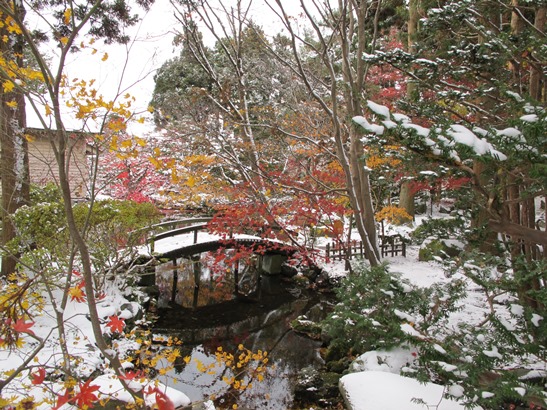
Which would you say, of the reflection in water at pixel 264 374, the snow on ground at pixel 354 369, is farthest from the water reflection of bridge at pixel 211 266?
the snow on ground at pixel 354 369

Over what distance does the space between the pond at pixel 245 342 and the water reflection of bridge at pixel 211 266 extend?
4.0 inches

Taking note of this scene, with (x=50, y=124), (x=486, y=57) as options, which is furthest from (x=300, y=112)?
(x=50, y=124)

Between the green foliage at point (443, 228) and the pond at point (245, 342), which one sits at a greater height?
the green foliage at point (443, 228)

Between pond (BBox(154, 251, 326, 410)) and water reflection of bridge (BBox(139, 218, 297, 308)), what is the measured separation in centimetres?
10

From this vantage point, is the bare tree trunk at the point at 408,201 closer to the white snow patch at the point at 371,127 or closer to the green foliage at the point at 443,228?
the green foliage at the point at 443,228

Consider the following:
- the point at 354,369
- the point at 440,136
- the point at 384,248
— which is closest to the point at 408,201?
the point at 384,248

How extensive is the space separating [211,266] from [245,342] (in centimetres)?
556

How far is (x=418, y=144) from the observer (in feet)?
9.33

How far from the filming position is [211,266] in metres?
13.8

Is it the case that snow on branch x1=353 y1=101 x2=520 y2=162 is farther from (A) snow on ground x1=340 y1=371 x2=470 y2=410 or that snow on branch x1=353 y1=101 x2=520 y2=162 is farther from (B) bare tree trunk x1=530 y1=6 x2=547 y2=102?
(B) bare tree trunk x1=530 y1=6 x2=547 y2=102

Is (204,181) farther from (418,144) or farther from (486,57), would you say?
(418,144)

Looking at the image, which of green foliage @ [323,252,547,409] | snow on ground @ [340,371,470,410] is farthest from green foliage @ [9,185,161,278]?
snow on ground @ [340,371,470,410]

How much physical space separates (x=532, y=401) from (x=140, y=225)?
7502 millimetres

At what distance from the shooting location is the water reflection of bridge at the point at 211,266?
431 inches
